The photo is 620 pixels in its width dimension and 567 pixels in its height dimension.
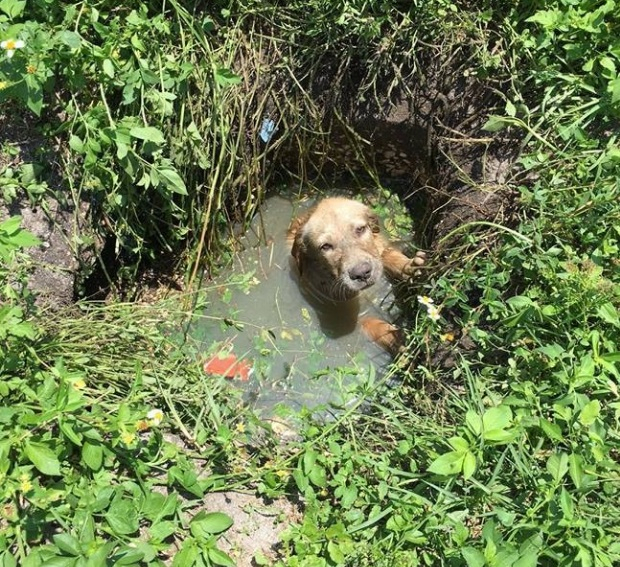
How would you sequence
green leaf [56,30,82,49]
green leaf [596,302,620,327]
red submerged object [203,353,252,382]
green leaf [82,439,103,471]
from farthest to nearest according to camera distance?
red submerged object [203,353,252,382], green leaf [56,30,82,49], green leaf [596,302,620,327], green leaf [82,439,103,471]

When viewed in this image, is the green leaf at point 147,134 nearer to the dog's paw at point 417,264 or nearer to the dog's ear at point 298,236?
the dog's ear at point 298,236

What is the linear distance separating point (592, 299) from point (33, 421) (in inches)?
94.3

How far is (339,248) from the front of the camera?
4270 mm

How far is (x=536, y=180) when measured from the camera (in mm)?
3455

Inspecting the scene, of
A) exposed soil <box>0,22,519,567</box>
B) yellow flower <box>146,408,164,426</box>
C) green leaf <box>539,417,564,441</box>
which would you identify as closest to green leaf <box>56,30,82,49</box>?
exposed soil <box>0,22,519,567</box>

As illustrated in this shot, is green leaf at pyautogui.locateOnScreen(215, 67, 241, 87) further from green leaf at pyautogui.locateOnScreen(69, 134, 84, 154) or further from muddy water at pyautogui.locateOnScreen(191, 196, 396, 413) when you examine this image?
muddy water at pyautogui.locateOnScreen(191, 196, 396, 413)

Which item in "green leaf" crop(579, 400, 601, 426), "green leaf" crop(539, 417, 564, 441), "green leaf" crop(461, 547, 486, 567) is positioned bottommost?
"green leaf" crop(461, 547, 486, 567)

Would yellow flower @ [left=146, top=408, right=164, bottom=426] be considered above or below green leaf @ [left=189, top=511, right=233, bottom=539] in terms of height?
above

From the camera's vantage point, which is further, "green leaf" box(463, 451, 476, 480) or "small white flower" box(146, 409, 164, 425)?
"small white flower" box(146, 409, 164, 425)

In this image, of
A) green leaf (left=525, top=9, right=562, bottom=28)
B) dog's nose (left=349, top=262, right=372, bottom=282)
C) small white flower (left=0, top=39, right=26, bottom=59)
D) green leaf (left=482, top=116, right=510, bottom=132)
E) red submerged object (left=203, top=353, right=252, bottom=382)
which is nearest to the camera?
small white flower (left=0, top=39, right=26, bottom=59)

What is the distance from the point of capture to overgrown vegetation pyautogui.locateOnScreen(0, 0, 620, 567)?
2.44 m

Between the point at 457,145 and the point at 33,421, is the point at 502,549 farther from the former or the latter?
the point at 457,145

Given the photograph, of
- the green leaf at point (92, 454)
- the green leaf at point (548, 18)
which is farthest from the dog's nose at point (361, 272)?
the green leaf at point (92, 454)

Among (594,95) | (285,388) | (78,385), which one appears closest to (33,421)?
(78,385)
